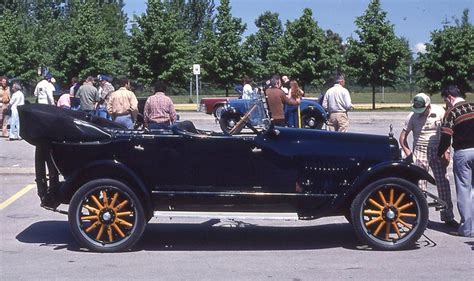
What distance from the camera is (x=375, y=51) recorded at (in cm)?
4359

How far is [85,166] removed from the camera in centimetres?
823

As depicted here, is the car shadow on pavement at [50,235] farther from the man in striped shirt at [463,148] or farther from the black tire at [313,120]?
the black tire at [313,120]

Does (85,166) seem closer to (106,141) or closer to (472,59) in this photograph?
(106,141)

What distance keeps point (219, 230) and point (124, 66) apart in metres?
44.0

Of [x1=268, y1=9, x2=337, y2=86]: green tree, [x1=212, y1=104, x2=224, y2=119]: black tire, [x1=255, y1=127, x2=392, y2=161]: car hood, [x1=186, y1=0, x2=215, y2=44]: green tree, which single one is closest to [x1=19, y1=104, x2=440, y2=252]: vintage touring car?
[x1=255, y1=127, x2=392, y2=161]: car hood

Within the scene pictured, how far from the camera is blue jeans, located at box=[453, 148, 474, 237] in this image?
895 centimetres

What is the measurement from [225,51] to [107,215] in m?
39.5

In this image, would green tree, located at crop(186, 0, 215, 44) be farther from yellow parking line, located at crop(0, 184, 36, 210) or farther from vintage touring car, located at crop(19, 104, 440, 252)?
vintage touring car, located at crop(19, 104, 440, 252)

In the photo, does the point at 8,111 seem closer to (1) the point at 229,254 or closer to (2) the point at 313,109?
(2) the point at 313,109

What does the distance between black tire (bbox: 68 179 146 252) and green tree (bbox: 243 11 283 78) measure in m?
37.9

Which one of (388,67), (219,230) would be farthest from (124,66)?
(219,230)

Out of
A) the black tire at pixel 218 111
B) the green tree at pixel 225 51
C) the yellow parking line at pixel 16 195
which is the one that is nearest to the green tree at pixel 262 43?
the green tree at pixel 225 51

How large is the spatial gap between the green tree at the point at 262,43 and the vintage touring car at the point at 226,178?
3774 centimetres

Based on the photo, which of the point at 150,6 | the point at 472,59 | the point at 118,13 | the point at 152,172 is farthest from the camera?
the point at 118,13
